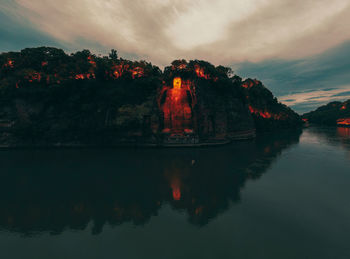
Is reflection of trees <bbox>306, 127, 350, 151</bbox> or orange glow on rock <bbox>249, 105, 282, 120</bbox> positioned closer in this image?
reflection of trees <bbox>306, 127, 350, 151</bbox>

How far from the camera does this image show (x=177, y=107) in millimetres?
38062

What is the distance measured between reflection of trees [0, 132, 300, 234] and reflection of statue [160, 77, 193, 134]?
50.4ft

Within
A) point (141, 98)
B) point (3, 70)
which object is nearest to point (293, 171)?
point (141, 98)

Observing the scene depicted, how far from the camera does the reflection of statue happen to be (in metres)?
37.6

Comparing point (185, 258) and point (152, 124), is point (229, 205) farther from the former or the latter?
point (152, 124)

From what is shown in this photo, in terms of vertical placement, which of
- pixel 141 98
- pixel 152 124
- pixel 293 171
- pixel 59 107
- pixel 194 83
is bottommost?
pixel 293 171

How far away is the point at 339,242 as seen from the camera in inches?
298

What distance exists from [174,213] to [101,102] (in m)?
33.1

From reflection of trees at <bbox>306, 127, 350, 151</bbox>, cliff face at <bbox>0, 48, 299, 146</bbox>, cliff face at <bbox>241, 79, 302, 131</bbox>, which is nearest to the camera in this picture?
cliff face at <bbox>0, 48, 299, 146</bbox>

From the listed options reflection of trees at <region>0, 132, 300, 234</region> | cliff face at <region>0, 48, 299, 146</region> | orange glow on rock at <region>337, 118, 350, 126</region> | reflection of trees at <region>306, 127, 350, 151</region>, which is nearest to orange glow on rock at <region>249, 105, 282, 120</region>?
reflection of trees at <region>306, 127, 350, 151</region>

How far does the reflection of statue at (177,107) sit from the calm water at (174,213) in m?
19.2

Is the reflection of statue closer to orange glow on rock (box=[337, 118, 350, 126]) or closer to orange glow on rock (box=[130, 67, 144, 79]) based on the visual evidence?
orange glow on rock (box=[130, 67, 144, 79])

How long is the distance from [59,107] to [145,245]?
40.2 metres

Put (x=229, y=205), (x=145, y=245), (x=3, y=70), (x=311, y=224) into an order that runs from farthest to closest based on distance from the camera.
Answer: (x=3, y=70) → (x=229, y=205) → (x=311, y=224) → (x=145, y=245)
